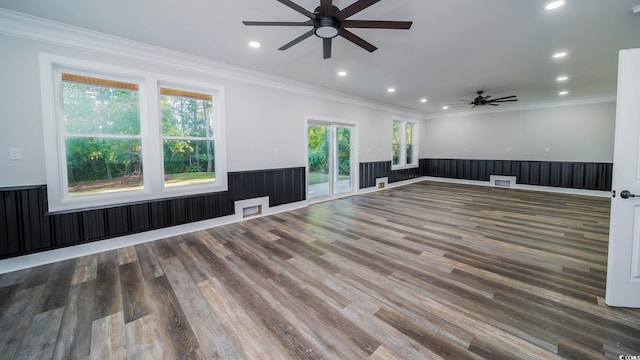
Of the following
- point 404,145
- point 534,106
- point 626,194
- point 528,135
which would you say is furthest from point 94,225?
point 534,106

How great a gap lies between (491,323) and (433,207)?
396 cm

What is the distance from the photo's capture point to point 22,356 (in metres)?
1.60

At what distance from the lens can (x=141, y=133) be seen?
3615 mm

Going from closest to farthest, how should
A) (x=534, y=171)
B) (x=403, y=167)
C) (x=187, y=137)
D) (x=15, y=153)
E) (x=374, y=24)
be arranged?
(x=374, y=24)
(x=15, y=153)
(x=187, y=137)
(x=534, y=171)
(x=403, y=167)

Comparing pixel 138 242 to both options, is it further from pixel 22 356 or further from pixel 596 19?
pixel 596 19

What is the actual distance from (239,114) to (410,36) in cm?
307

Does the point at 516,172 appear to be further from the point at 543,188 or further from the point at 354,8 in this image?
the point at 354,8

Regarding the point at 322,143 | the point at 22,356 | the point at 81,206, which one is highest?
the point at 322,143

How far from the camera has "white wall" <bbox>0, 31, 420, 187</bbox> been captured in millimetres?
2738

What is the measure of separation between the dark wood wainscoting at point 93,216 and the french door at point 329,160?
66.2 inches


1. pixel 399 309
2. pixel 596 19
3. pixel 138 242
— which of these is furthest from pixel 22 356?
pixel 596 19

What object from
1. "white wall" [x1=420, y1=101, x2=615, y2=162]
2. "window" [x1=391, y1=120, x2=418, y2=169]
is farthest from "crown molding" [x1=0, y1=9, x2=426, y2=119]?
"white wall" [x1=420, y1=101, x2=615, y2=162]

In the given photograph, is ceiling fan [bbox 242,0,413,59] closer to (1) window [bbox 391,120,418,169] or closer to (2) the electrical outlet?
(2) the electrical outlet

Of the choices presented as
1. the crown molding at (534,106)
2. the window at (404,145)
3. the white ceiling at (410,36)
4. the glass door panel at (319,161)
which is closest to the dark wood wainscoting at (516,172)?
the window at (404,145)
